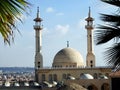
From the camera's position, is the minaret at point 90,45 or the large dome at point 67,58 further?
the large dome at point 67,58

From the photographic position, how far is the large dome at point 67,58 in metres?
55.2

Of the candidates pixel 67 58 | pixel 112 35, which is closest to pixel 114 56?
pixel 112 35

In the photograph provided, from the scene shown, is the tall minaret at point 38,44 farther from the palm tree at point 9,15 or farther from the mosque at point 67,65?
the palm tree at point 9,15

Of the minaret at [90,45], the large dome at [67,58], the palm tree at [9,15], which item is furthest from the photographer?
the large dome at [67,58]

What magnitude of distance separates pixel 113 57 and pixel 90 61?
166ft

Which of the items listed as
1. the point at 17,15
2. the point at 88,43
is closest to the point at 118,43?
the point at 17,15

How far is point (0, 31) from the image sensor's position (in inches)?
101

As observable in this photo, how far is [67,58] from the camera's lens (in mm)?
55062

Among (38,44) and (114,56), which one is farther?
(38,44)

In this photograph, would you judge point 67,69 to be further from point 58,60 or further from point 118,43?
point 118,43

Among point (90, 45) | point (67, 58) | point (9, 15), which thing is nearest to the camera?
point (9, 15)

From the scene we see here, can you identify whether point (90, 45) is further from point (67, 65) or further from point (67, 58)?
point (67, 65)

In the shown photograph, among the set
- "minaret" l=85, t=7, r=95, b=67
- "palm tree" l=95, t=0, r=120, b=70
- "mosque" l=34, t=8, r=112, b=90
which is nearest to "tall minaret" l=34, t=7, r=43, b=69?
"mosque" l=34, t=8, r=112, b=90

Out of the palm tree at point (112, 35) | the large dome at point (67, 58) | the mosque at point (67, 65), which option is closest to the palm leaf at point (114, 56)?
the palm tree at point (112, 35)
